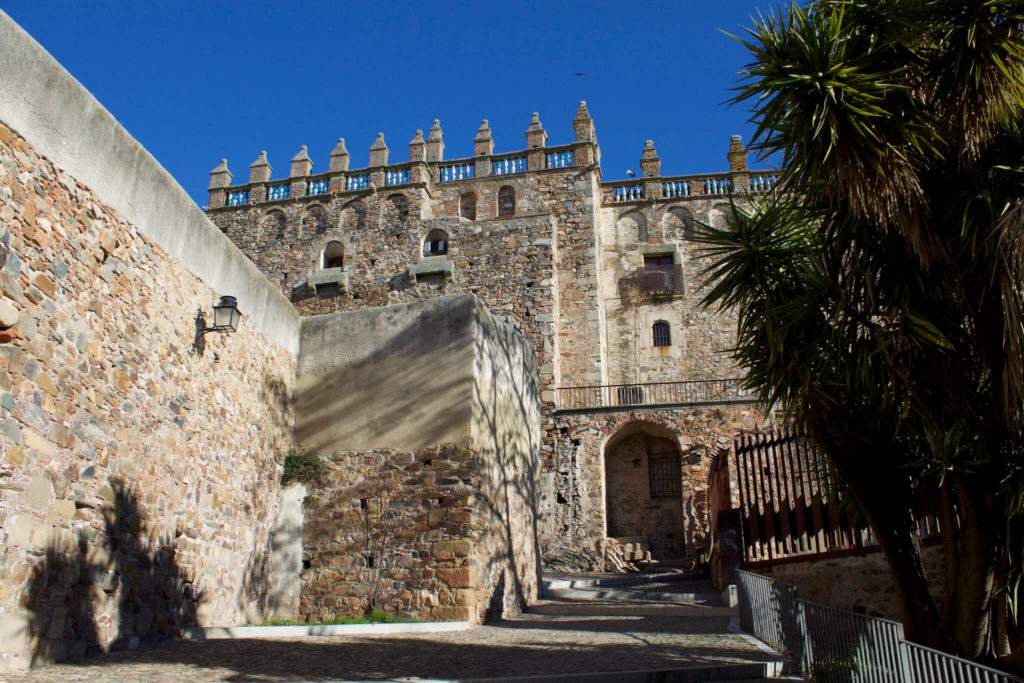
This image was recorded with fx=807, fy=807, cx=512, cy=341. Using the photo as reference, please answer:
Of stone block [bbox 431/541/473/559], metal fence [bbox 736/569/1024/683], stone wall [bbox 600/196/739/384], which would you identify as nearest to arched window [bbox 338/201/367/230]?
stone wall [bbox 600/196/739/384]

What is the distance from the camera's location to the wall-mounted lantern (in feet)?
26.2

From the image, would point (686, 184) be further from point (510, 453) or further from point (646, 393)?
point (510, 453)

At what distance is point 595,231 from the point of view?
23.1 metres

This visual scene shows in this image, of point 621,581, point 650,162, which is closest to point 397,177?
point 650,162

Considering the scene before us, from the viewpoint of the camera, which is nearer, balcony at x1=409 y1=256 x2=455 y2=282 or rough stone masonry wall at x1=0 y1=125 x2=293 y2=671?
rough stone masonry wall at x1=0 y1=125 x2=293 y2=671

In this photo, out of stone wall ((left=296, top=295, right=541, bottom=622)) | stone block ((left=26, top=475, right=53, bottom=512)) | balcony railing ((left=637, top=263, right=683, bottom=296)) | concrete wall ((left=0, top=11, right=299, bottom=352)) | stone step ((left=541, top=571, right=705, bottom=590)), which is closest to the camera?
stone block ((left=26, top=475, right=53, bottom=512))

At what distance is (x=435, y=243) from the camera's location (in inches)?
914

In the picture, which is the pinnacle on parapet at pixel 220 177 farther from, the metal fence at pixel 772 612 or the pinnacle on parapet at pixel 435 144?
the metal fence at pixel 772 612

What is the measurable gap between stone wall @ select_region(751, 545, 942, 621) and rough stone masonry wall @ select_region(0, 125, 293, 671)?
604 cm

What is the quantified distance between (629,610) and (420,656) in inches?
175

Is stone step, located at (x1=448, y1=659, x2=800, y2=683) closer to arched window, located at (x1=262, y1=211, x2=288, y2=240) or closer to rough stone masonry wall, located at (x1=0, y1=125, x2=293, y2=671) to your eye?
rough stone masonry wall, located at (x1=0, y1=125, x2=293, y2=671)

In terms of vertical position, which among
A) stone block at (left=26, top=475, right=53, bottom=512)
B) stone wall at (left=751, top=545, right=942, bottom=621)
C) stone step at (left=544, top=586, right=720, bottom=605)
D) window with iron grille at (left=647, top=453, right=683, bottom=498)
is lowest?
stone step at (left=544, top=586, right=720, bottom=605)

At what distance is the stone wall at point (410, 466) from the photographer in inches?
351

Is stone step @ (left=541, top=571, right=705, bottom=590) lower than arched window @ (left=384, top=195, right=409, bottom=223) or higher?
lower
